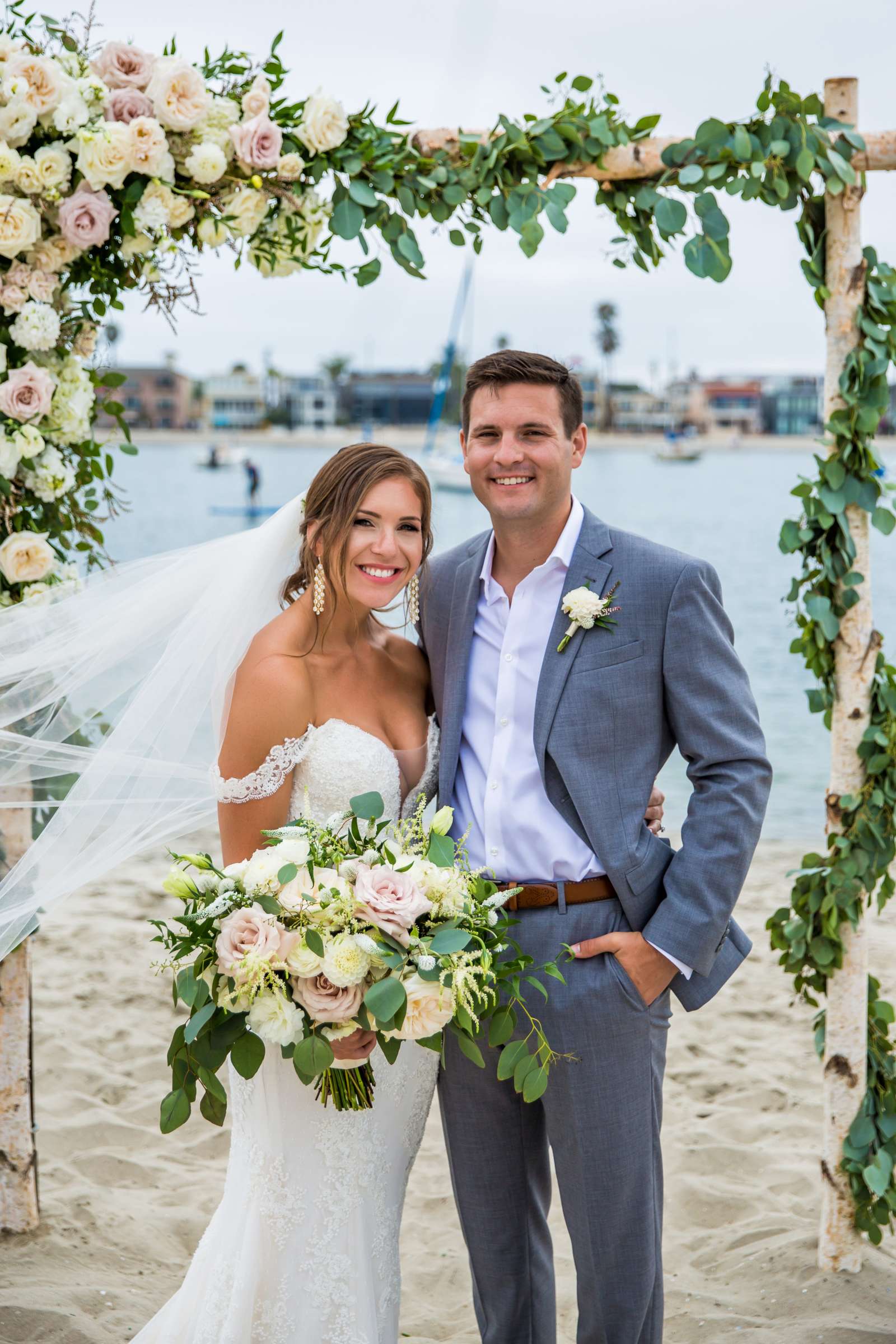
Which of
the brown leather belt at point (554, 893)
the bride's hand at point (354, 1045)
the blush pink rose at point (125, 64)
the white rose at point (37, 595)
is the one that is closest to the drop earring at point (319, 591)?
the brown leather belt at point (554, 893)

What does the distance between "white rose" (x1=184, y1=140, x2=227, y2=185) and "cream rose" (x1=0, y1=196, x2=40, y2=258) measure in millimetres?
444

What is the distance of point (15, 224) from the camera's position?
128 inches

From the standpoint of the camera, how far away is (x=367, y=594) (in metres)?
2.92

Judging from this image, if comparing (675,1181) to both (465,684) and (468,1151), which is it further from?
(465,684)

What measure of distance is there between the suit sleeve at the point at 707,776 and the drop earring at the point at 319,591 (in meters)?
0.84

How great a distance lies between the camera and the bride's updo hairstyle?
2904mm

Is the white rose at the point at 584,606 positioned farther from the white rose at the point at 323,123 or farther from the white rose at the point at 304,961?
the white rose at the point at 323,123

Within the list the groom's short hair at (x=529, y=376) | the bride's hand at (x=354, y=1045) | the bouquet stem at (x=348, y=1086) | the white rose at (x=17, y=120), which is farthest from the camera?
the white rose at (x=17, y=120)

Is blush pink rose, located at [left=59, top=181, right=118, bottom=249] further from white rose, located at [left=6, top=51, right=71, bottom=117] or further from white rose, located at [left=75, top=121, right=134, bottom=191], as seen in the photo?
white rose, located at [left=6, top=51, right=71, bottom=117]

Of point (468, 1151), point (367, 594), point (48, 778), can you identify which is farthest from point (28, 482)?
point (468, 1151)

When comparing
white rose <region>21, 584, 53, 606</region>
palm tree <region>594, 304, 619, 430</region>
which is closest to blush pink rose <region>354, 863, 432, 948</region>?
white rose <region>21, 584, 53, 606</region>

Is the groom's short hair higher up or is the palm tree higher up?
the palm tree

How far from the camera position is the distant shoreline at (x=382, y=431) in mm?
89000

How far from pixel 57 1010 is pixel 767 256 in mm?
4408
